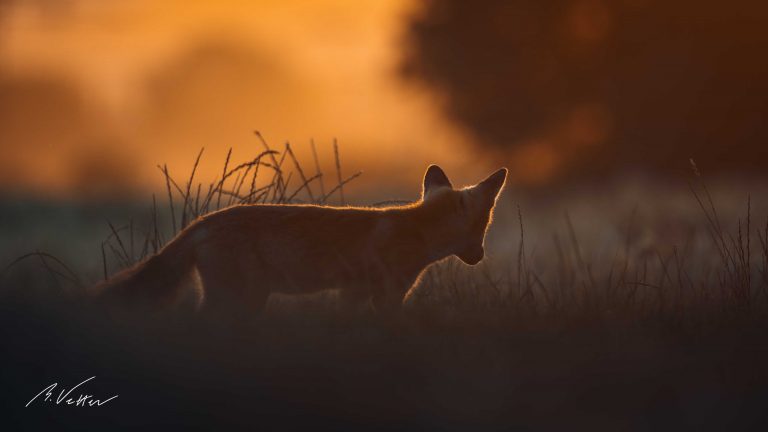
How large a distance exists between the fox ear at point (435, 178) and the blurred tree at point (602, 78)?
46.2 feet

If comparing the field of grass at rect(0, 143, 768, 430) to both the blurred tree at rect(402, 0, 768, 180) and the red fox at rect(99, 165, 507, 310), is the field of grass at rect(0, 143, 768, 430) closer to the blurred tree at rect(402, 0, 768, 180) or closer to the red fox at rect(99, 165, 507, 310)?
the red fox at rect(99, 165, 507, 310)

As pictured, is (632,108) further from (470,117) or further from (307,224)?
(307,224)

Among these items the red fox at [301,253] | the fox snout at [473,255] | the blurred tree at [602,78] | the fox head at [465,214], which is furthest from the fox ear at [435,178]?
the blurred tree at [602,78]

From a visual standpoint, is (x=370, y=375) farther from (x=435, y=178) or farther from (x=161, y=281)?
(x=435, y=178)

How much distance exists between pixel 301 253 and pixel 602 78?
17359mm

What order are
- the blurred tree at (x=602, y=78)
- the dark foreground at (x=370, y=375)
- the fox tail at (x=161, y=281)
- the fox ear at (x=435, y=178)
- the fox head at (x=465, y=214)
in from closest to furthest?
the dark foreground at (x=370, y=375), the fox tail at (x=161, y=281), the fox head at (x=465, y=214), the fox ear at (x=435, y=178), the blurred tree at (x=602, y=78)

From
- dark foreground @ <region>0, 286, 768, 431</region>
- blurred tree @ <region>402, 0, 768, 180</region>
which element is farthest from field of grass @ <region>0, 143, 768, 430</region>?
blurred tree @ <region>402, 0, 768, 180</region>

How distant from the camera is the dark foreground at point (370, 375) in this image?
434 centimetres

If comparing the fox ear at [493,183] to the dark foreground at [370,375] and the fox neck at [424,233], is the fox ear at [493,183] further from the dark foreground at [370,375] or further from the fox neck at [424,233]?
the dark foreground at [370,375]

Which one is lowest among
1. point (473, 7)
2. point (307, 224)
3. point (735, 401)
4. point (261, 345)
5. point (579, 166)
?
point (735, 401)

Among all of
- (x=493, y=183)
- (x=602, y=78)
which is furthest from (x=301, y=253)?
(x=602, y=78)

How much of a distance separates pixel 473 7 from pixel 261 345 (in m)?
18.7

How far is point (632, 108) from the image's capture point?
69.9ft

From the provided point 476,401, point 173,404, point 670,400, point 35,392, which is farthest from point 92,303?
point 670,400
